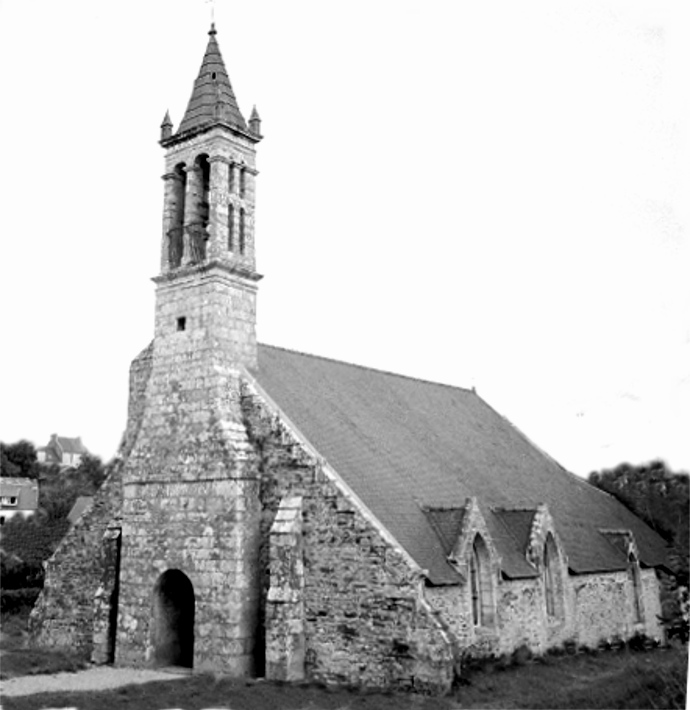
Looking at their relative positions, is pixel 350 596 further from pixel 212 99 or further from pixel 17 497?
pixel 17 497

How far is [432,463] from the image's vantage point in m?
22.1

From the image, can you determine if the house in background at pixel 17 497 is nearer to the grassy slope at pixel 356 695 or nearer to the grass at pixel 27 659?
the grass at pixel 27 659

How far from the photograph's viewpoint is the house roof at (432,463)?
1878 cm

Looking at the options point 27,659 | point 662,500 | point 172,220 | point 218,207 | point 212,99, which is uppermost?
point 212,99

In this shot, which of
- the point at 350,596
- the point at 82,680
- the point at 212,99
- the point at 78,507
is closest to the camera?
the point at 350,596

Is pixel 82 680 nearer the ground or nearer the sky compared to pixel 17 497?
nearer the ground

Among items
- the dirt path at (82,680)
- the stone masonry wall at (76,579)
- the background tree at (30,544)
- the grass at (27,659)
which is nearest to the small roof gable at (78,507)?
the background tree at (30,544)

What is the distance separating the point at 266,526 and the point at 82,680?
16.3ft

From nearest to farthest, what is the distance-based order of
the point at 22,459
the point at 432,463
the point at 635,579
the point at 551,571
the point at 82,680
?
1. the point at 82,680
2. the point at 551,571
3. the point at 432,463
4. the point at 635,579
5. the point at 22,459

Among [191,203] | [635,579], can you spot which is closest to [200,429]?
[191,203]

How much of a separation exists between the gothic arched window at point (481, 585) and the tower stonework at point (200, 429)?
17.0ft

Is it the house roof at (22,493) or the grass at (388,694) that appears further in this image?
the house roof at (22,493)

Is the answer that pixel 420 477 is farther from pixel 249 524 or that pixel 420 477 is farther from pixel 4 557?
pixel 4 557

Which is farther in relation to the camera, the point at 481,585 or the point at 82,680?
the point at 481,585
